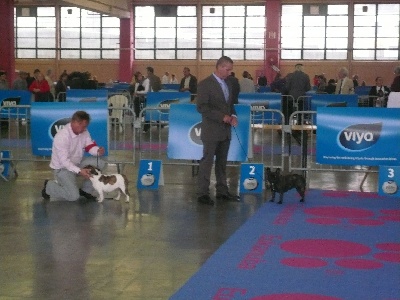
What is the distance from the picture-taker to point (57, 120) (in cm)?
1120

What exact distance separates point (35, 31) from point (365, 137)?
34.1m

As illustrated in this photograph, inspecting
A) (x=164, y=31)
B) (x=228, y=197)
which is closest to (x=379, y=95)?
(x=228, y=197)

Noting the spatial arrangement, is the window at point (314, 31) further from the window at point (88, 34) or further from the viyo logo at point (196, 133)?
the viyo logo at point (196, 133)

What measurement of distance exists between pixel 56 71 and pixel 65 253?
115ft

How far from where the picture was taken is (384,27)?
39000 mm

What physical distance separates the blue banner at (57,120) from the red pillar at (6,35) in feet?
61.4

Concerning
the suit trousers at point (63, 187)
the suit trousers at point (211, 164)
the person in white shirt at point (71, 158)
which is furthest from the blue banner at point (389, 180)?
the suit trousers at point (63, 187)

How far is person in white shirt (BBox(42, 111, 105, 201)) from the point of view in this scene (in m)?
9.68

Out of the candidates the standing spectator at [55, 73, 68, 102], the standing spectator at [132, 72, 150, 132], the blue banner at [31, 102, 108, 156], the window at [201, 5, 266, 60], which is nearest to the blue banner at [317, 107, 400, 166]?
the blue banner at [31, 102, 108, 156]

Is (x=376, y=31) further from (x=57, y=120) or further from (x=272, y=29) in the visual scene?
(x=57, y=120)

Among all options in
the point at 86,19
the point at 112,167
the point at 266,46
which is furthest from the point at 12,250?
the point at 86,19

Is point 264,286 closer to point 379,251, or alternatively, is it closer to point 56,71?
point 379,251

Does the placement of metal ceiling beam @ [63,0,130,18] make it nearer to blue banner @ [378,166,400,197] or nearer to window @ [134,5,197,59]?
window @ [134,5,197,59]

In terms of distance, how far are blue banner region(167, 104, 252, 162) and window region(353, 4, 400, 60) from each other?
94.0 feet
